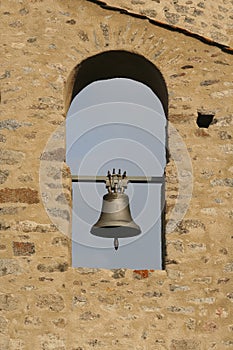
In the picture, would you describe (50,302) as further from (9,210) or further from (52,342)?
(9,210)

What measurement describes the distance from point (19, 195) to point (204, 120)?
1.59 meters

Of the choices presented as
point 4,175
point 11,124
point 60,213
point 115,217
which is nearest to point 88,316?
point 60,213

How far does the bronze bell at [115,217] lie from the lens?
5945mm

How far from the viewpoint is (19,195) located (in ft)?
18.5

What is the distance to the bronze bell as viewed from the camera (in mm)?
5945

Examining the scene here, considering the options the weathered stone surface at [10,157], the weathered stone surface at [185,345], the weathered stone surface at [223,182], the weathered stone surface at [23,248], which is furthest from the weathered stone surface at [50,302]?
the weathered stone surface at [223,182]

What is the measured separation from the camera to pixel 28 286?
17.8 ft

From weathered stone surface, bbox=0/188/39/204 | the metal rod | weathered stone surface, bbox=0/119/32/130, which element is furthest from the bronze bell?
weathered stone surface, bbox=0/119/32/130

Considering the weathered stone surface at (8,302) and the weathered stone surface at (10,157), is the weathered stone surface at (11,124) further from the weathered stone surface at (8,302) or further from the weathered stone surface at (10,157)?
the weathered stone surface at (8,302)

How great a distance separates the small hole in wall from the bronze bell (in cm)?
80

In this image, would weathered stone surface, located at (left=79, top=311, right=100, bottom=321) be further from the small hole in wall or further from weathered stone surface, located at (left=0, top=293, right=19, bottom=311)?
the small hole in wall

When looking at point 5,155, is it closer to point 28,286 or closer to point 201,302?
point 28,286

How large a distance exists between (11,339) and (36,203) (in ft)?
3.31

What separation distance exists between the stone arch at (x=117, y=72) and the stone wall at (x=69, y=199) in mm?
59
